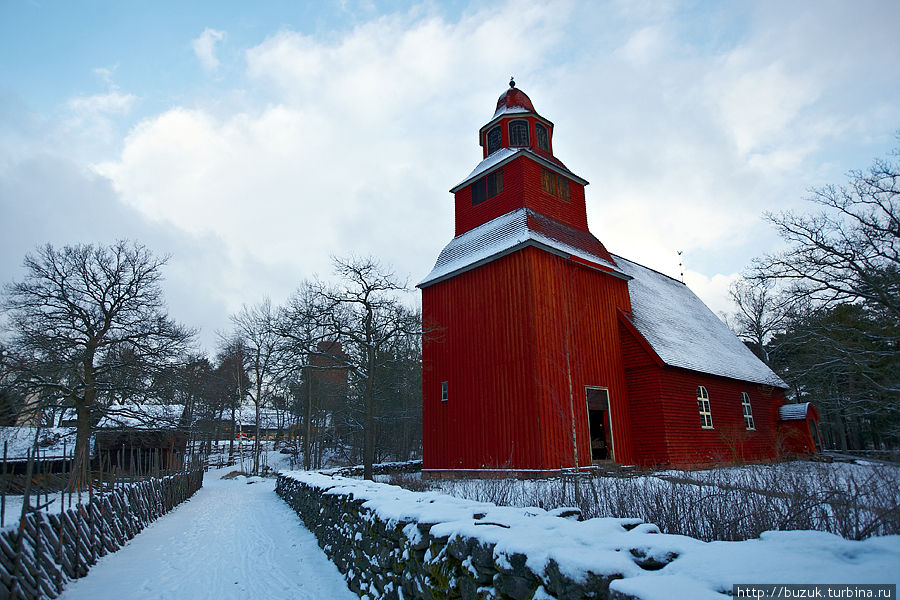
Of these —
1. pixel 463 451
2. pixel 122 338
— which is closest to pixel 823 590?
pixel 463 451

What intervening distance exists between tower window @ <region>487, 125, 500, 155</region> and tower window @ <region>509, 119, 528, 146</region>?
2.21 feet

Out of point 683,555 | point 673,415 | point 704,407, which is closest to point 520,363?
point 673,415

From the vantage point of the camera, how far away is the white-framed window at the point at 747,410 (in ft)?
70.6

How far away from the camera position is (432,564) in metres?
4.20

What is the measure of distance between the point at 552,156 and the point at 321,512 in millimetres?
16661

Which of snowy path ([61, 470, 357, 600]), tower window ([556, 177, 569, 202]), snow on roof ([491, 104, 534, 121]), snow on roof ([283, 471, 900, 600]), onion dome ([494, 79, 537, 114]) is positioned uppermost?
onion dome ([494, 79, 537, 114])

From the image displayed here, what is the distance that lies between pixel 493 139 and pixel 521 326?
10.2 m

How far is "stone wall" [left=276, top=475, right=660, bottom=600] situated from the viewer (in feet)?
8.86

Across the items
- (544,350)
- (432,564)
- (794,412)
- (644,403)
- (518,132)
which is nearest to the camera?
(432,564)

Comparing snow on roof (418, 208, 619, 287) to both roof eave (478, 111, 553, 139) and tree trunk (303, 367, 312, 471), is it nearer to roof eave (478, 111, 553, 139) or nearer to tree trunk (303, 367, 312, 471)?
roof eave (478, 111, 553, 139)

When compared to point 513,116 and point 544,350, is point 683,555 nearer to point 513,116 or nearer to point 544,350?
point 544,350

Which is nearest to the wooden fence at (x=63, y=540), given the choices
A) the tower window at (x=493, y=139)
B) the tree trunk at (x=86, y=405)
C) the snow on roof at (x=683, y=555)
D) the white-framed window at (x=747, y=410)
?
the snow on roof at (x=683, y=555)

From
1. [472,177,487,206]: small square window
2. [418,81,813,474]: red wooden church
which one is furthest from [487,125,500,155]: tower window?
[472,177,487,206]: small square window

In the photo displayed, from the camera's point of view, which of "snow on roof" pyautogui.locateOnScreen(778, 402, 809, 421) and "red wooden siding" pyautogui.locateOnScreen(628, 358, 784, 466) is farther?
"snow on roof" pyautogui.locateOnScreen(778, 402, 809, 421)
